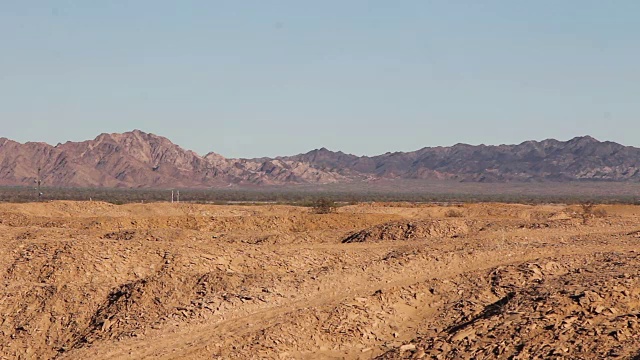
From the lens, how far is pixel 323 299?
65.2 ft

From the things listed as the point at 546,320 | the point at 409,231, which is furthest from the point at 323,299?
the point at 409,231

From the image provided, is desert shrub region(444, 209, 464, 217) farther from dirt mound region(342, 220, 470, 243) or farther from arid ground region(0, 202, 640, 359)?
arid ground region(0, 202, 640, 359)

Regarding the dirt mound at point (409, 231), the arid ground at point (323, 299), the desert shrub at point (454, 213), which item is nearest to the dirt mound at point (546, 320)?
the arid ground at point (323, 299)

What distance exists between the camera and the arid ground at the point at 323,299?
16.4 meters

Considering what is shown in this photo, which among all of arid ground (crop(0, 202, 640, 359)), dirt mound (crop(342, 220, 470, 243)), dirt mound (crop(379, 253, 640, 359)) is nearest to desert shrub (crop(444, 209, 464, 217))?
dirt mound (crop(342, 220, 470, 243))

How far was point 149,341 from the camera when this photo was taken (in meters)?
18.0

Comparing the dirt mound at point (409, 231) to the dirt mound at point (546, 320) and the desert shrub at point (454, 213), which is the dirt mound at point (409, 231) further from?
the desert shrub at point (454, 213)

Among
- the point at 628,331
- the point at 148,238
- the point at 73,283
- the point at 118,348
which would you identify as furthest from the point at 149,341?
the point at 148,238

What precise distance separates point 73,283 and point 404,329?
8.52m

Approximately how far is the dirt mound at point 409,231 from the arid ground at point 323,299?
16.9ft

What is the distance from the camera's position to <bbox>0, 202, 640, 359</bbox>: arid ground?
1644 centimetres

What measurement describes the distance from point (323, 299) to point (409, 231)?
13.3 m

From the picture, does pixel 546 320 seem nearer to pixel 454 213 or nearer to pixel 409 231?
pixel 409 231

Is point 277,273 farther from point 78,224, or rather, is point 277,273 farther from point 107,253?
point 78,224
